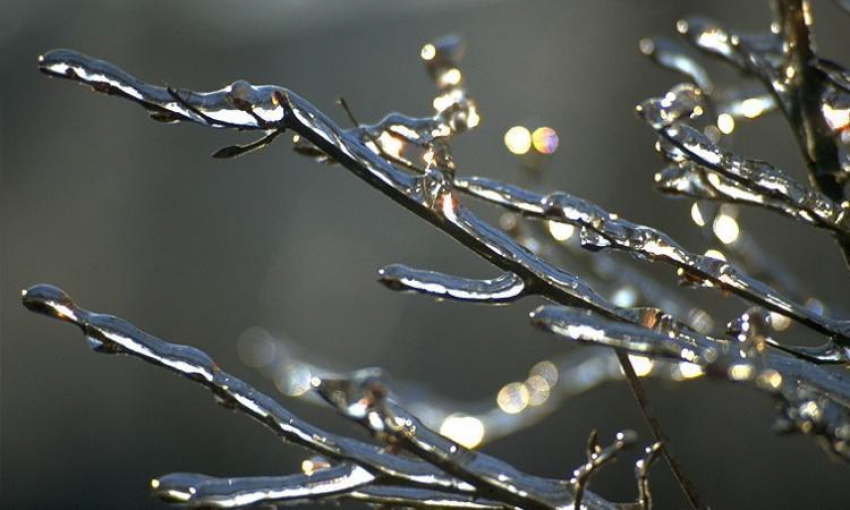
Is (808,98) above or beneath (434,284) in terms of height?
above

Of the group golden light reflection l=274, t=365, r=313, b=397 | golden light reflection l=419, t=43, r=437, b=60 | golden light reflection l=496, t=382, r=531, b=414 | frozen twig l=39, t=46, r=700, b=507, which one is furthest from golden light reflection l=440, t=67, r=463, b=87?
golden light reflection l=274, t=365, r=313, b=397

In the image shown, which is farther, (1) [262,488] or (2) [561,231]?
(2) [561,231]

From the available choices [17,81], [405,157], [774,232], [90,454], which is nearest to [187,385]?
[90,454]

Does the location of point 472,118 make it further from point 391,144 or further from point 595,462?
point 595,462

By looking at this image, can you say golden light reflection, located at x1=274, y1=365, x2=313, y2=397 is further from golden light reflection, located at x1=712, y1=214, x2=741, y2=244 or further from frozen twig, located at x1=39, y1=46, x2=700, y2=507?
frozen twig, located at x1=39, y1=46, x2=700, y2=507

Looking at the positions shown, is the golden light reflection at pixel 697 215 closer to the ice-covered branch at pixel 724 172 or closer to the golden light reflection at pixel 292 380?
the ice-covered branch at pixel 724 172

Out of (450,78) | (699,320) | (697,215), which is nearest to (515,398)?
(699,320)

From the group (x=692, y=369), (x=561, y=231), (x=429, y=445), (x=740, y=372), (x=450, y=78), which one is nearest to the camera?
(x=740, y=372)
